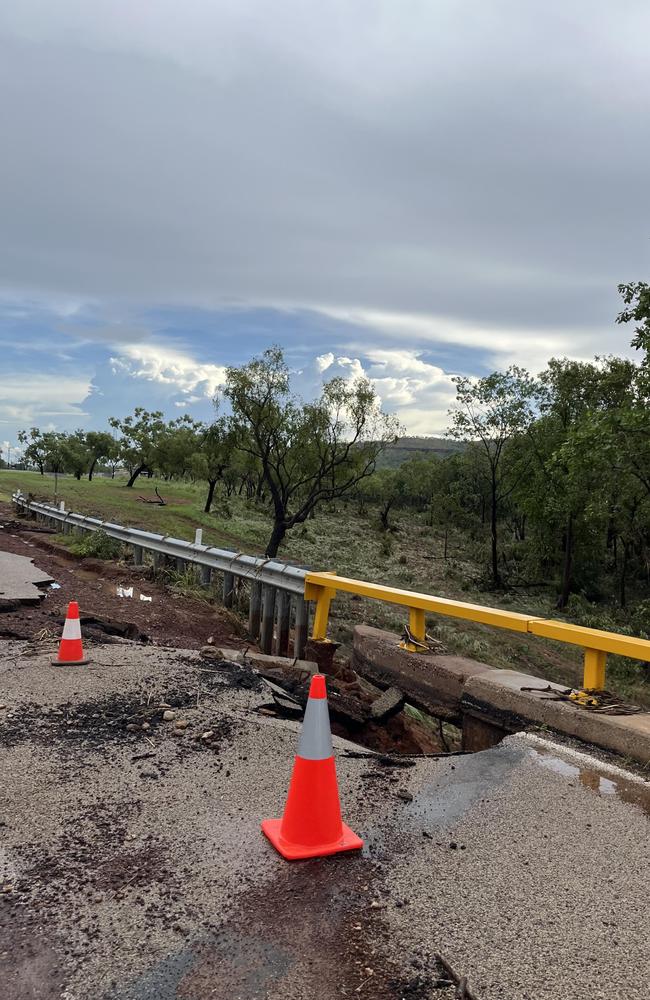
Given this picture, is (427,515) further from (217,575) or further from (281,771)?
(281,771)

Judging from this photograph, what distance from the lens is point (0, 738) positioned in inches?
167

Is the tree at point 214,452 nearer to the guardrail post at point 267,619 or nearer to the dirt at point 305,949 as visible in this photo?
the guardrail post at point 267,619

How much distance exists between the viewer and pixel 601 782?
3857 mm

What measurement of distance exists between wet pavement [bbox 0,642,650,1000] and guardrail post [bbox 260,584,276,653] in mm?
4220

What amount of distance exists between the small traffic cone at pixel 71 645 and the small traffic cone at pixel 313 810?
10.6 feet

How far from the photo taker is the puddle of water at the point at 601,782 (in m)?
3.66

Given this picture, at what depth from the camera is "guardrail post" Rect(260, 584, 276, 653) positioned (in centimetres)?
884

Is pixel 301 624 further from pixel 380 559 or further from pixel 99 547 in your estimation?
pixel 380 559

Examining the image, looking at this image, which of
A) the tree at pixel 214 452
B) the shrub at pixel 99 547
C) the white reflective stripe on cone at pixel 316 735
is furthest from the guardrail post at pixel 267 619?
the tree at pixel 214 452

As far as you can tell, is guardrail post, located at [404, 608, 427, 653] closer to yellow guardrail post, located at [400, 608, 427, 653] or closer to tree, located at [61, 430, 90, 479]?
yellow guardrail post, located at [400, 608, 427, 653]

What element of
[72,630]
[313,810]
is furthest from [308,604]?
[313,810]

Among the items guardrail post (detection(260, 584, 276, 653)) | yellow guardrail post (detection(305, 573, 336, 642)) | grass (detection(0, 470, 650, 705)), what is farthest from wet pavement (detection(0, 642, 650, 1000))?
grass (detection(0, 470, 650, 705))

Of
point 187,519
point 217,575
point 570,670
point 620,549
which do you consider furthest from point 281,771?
point 620,549

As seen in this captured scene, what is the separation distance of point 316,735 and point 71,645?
3.44 meters
